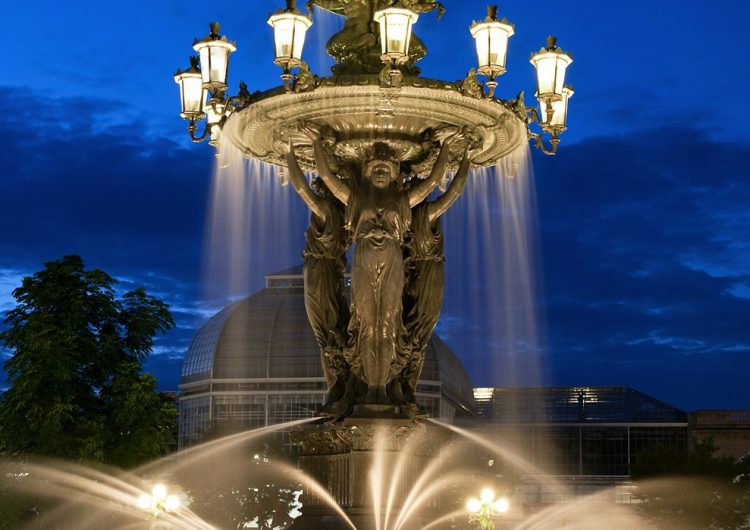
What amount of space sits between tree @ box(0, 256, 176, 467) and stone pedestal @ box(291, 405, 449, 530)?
13.4 m

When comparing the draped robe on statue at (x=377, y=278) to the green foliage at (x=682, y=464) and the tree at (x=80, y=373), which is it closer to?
the tree at (x=80, y=373)

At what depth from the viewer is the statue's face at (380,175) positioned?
1473cm

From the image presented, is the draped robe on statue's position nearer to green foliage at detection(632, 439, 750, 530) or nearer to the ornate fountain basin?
the ornate fountain basin

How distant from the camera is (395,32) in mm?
13242

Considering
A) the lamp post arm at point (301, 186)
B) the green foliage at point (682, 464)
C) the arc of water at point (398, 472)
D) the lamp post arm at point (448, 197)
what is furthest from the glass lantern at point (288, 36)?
the green foliage at point (682, 464)

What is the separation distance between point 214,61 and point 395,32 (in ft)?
7.64

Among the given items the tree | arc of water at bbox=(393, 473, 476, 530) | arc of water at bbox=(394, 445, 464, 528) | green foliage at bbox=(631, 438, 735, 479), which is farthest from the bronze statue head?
green foliage at bbox=(631, 438, 735, 479)

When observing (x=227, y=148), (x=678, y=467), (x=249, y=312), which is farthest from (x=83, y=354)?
(x=249, y=312)

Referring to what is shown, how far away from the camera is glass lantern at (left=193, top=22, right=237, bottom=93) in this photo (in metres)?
14.7

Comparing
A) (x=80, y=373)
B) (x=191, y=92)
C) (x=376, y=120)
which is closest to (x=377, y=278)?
(x=376, y=120)

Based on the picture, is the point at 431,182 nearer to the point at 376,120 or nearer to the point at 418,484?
the point at 376,120

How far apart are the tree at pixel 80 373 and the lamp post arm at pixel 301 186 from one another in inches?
522

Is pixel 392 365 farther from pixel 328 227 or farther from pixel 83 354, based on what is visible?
pixel 83 354

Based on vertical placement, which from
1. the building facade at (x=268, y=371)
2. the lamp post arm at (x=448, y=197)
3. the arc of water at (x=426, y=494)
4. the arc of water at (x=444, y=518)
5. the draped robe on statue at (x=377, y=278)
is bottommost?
the arc of water at (x=444, y=518)
